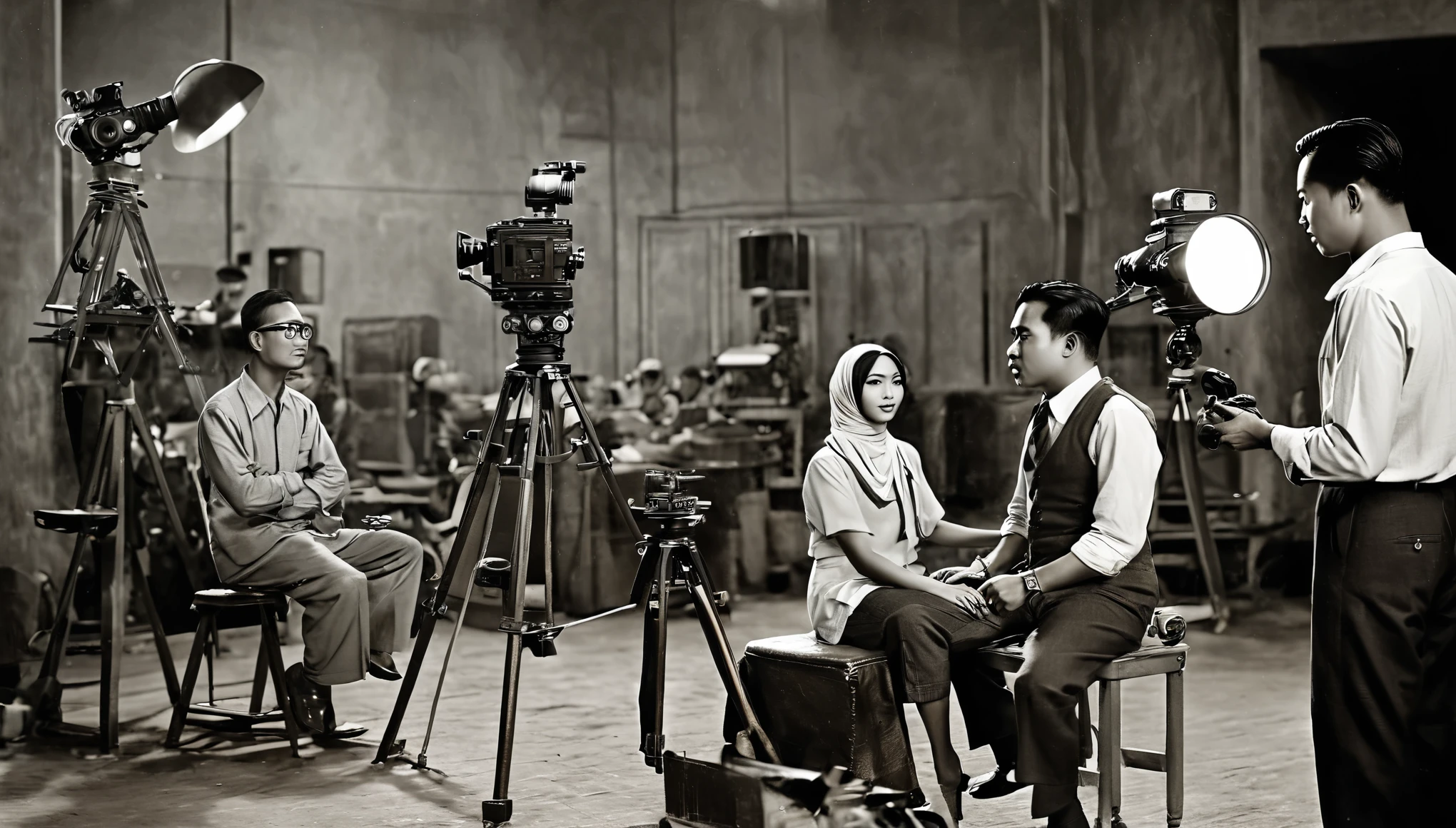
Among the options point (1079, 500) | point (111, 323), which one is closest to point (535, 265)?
point (1079, 500)

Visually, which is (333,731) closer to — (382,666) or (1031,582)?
(382,666)

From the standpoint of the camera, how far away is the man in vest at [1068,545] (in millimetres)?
3232

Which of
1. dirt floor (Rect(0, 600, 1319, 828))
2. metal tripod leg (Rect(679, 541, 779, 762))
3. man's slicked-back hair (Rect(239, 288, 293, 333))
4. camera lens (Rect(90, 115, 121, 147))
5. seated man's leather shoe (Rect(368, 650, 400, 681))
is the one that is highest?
camera lens (Rect(90, 115, 121, 147))

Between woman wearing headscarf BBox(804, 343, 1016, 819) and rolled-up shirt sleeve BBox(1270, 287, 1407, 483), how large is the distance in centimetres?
98

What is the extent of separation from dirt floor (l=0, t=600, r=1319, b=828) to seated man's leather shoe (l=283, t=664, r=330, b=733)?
9 cm

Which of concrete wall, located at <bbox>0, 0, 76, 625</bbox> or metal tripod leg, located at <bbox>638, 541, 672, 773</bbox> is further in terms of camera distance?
concrete wall, located at <bbox>0, 0, 76, 625</bbox>

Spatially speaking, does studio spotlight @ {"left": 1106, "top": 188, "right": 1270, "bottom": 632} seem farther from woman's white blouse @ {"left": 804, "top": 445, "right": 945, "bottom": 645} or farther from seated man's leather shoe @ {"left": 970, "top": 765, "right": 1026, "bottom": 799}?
seated man's leather shoe @ {"left": 970, "top": 765, "right": 1026, "bottom": 799}

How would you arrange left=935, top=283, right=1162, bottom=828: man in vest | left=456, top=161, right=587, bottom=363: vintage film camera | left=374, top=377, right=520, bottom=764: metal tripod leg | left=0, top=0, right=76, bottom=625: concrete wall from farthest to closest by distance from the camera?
left=0, top=0, right=76, bottom=625: concrete wall
left=374, top=377, right=520, bottom=764: metal tripod leg
left=456, top=161, right=587, bottom=363: vintage film camera
left=935, top=283, right=1162, bottom=828: man in vest

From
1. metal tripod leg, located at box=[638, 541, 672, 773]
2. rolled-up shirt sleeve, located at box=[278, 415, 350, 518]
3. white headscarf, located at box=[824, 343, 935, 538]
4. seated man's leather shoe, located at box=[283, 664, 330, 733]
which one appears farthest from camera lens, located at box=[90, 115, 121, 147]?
white headscarf, located at box=[824, 343, 935, 538]

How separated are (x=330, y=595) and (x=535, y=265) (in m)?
1.54

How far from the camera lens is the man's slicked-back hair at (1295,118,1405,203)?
301cm

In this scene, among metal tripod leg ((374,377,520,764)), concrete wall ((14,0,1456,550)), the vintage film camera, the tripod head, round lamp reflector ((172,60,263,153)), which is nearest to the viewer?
the tripod head

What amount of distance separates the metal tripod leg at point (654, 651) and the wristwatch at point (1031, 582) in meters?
1.05

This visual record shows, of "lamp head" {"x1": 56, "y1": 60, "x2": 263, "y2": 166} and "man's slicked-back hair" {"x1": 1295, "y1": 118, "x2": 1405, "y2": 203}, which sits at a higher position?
"lamp head" {"x1": 56, "y1": 60, "x2": 263, "y2": 166}
